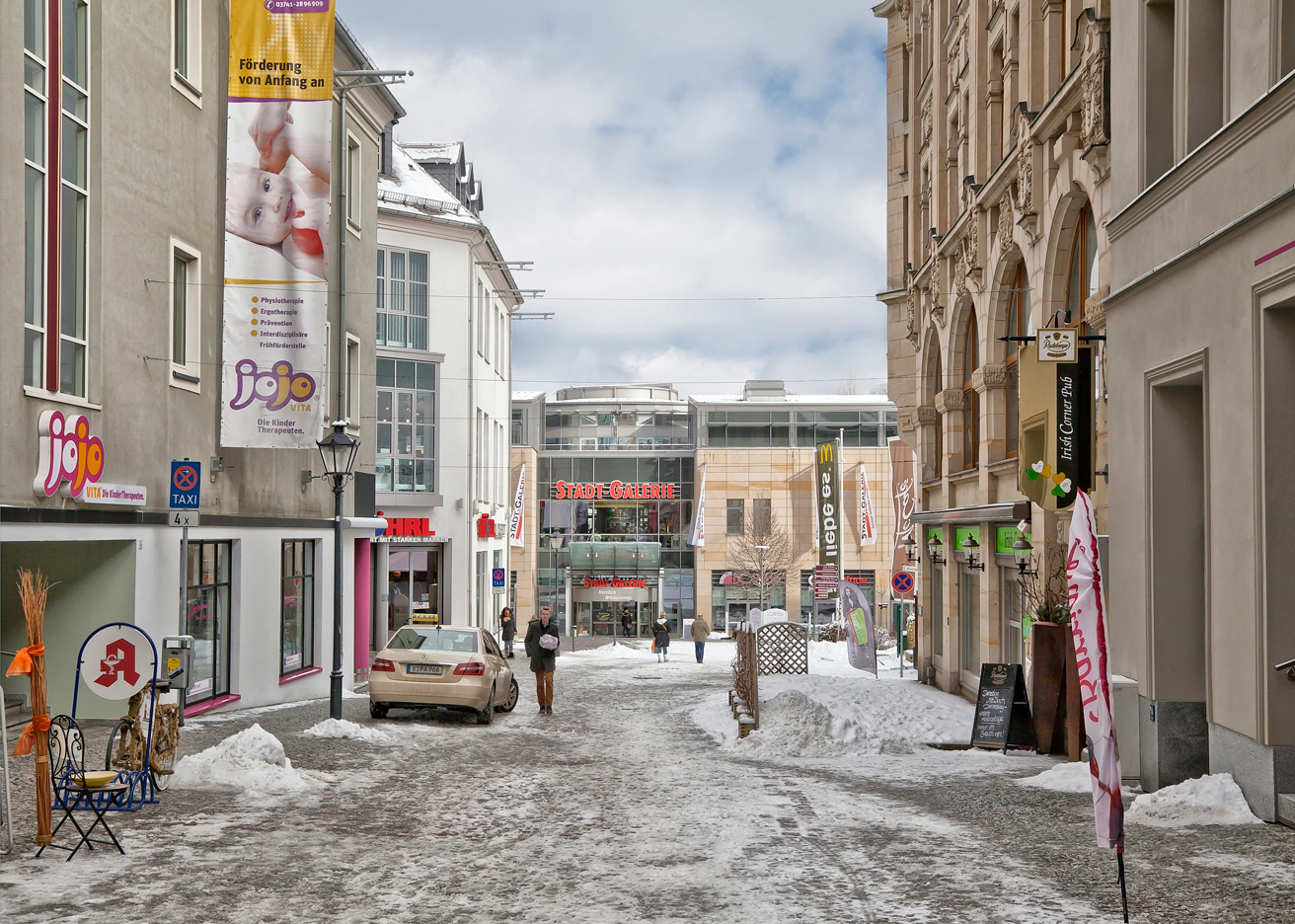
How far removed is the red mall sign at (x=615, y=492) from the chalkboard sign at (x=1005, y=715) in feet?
168

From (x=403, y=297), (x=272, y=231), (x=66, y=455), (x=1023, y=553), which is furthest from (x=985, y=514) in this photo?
(x=403, y=297)

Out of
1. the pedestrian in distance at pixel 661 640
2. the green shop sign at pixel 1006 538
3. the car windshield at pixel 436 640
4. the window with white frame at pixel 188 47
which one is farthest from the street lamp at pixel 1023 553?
the pedestrian in distance at pixel 661 640

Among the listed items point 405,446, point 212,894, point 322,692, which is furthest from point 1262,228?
point 405,446

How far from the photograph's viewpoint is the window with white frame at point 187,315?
17.2 m

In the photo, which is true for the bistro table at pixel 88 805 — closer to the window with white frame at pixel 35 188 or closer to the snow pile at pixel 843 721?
the window with white frame at pixel 35 188

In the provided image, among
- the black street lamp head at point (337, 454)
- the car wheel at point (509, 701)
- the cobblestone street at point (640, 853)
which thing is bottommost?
the car wheel at point (509, 701)

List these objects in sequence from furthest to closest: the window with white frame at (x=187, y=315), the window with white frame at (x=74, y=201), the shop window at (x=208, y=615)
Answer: the shop window at (x=208, y=615)
the window with white frame at (x=187, y=315)
the window with white frame at (x=74, y=201)

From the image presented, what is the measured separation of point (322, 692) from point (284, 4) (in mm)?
12321

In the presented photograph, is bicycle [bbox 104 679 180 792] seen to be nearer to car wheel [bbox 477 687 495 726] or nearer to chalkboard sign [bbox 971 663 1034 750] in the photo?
car wheel [bbox 477 687 495 726]

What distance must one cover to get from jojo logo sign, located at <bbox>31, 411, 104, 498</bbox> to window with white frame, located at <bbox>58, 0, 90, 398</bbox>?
1.59ft

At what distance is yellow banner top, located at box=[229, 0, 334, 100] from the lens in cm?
1830

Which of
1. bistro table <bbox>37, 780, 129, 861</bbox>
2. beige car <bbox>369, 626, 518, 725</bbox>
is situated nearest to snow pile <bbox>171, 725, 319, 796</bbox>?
bistro table <bbox>37, 780, 129, 861</bbox>

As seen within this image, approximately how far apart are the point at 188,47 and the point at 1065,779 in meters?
14.8

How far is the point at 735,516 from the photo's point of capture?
65500 millimetres
